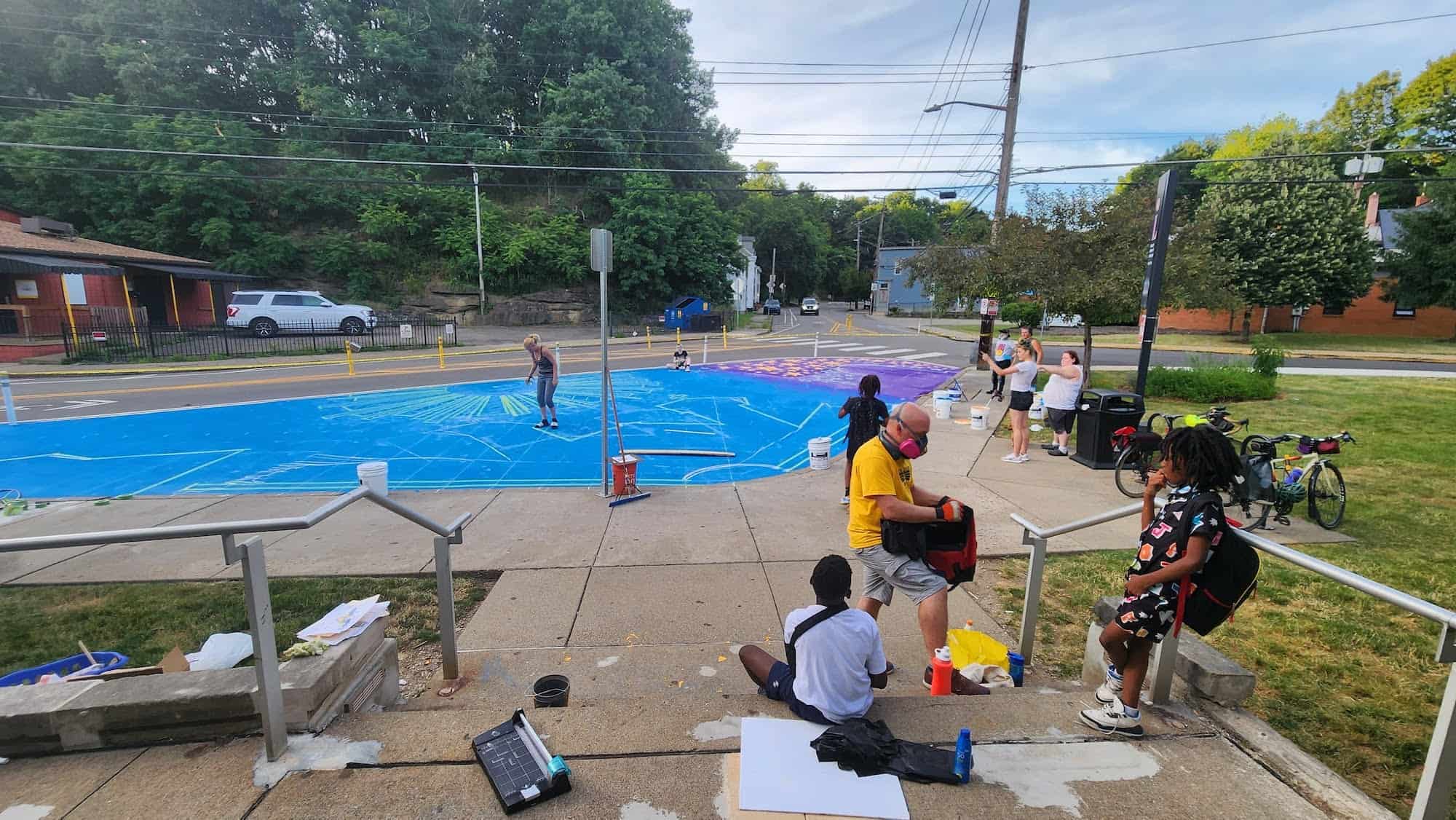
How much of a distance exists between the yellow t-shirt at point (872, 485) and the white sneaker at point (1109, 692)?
4.51 ft

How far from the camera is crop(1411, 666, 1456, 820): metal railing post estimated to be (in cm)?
215

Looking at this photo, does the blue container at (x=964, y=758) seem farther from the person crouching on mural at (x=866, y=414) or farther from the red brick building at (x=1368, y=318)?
the red brick building at (x=1368, y=318)

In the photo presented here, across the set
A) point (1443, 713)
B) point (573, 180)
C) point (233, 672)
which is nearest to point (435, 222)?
point (573, 180)

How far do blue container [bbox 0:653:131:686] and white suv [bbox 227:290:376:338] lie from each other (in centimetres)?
2670

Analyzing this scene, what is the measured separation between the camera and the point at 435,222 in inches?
1526

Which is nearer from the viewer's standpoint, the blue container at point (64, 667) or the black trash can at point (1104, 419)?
the blue container at point (64, 667)

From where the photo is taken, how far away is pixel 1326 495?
279 inches

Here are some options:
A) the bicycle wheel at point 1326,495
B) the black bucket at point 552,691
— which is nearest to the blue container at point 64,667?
the black bucket at point 552,691

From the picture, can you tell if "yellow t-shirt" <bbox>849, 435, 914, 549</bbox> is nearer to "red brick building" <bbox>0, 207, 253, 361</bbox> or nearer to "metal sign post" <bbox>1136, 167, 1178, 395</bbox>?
"metal sign post" <bbox>1136, 167, 1178, 395</bbox>

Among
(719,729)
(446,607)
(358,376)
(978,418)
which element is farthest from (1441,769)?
(358,376)

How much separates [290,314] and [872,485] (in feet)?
103

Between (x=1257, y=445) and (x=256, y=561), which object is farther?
(x=1257, y=445)

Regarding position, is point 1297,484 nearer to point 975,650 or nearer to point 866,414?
point 866,414

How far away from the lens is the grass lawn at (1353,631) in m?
3.53
